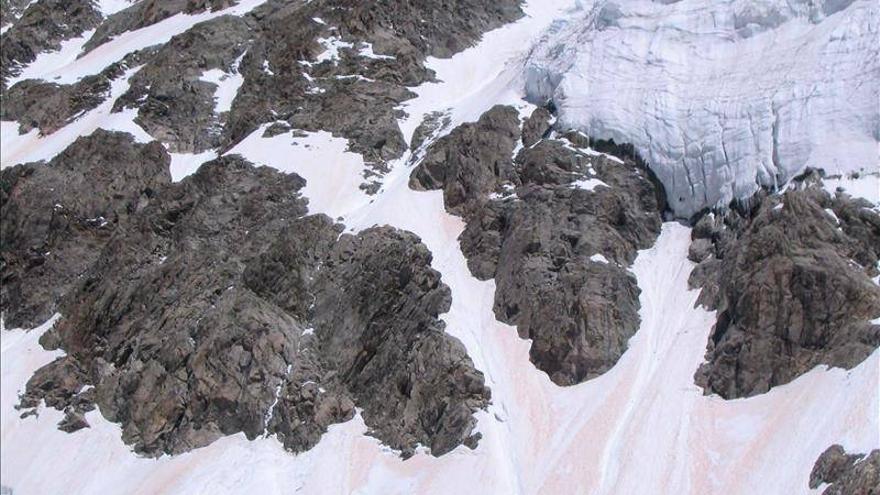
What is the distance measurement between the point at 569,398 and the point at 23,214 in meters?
33.5

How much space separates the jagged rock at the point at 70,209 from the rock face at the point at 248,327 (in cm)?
39

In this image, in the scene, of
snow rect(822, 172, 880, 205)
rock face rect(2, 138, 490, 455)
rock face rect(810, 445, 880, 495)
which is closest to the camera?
rock face rect(810, 445, 880, 495)

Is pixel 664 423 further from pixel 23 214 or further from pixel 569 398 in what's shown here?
pixel 23 214

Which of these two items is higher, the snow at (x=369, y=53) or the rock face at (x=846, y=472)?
the snow at (x=369, y=53)

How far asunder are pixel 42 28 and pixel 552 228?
180 ft

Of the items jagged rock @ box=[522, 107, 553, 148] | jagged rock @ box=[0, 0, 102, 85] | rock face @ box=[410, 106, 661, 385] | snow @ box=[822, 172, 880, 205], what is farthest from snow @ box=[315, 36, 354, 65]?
snow @ box=[822, 172, 880, 205]

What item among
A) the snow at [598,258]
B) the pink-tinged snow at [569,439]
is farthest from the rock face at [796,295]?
the snow at [598,258]

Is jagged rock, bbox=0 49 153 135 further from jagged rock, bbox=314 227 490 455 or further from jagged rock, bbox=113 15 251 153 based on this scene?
jagged rock, bbox=314 227 490 455

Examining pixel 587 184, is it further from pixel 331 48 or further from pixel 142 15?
pixel 142 15

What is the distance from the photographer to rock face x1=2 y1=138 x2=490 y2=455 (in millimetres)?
36000

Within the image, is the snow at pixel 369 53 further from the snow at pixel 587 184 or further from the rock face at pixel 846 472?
the rock face at pixel 846 472

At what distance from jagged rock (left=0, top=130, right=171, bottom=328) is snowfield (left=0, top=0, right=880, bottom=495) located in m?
3.90

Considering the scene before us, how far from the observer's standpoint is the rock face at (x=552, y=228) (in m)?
34.8

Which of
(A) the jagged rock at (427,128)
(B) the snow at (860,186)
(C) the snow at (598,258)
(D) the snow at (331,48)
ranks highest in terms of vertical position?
(D) the snow at (331,48)
